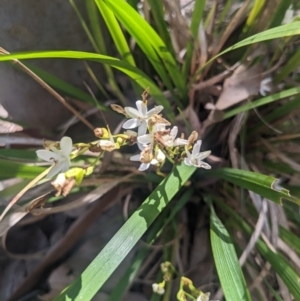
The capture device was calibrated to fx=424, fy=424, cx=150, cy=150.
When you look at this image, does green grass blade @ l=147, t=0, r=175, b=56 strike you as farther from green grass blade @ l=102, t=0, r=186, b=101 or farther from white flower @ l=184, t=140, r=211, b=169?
white flower @ l=184, t=140, r=211, b=169

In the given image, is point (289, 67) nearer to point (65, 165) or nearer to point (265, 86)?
point (265, 86)

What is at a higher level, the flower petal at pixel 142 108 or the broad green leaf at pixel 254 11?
the broad green leaf at pixel 254 11

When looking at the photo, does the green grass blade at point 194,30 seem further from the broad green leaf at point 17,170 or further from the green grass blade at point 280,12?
the broad green leaf at point 17,170

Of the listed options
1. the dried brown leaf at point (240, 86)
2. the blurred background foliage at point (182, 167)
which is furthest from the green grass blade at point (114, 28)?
the dried brown leaf at point (240, 86)

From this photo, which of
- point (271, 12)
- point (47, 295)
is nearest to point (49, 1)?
point (271, 12)

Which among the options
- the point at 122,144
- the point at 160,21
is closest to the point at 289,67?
the point at 160,21

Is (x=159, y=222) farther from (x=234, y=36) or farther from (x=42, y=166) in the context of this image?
(x=234, y=36)

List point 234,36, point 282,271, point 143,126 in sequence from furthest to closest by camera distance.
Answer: point 234,36 < point 282,271 < point 143,126
